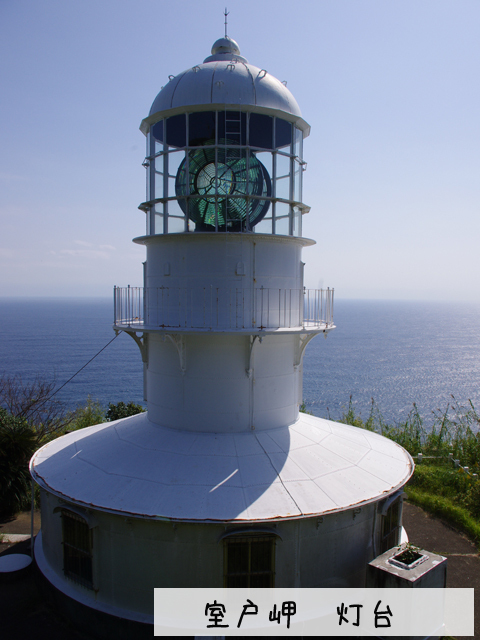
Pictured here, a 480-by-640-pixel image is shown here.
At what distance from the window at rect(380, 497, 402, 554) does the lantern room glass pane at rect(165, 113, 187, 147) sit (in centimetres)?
923

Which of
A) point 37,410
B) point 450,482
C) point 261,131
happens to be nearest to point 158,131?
point 261,131

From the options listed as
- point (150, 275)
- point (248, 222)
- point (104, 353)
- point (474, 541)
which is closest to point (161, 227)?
point (150, 275)

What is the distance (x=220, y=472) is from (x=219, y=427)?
132cm

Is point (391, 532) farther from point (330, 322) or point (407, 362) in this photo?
point (407, 362)

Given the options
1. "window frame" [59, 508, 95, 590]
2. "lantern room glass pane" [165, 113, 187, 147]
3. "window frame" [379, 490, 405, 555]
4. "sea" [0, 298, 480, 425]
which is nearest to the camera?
"window frame" [59, 508, 95, 590]

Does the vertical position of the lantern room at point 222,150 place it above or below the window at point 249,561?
above

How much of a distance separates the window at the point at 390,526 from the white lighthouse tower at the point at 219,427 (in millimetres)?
55

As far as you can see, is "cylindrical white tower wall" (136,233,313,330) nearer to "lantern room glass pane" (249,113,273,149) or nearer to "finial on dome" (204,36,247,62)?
"lantern room glass pane" (249,113,273,149)

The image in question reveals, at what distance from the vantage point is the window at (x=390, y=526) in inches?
365

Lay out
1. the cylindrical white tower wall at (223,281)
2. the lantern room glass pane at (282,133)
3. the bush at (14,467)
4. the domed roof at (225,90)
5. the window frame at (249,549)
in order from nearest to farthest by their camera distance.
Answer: the window frame at (249,549) → the domed roof at (225,90) → the cylindrical white tower wall at (223,281) → the lantern room glass pane at (282,133) → the bush at (14,467)

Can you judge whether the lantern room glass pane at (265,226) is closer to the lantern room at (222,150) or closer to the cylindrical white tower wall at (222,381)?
the lantern room at (222,150)

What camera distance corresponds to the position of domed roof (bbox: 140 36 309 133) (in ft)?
30.1

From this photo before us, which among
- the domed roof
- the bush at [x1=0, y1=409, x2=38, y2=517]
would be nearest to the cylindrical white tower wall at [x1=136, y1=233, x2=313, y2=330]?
the domed roof

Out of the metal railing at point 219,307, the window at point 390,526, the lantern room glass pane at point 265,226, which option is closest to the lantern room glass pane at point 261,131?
the lantern room glass pane at point 265,226
